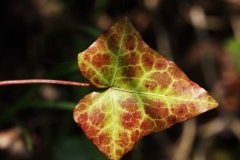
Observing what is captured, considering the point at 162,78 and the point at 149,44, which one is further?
the point at 149,44

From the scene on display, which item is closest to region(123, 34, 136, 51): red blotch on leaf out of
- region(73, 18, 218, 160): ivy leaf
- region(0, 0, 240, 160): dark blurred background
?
region(73, 18, 218, 160): ivy leaf

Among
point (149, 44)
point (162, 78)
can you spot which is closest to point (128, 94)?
point (162, 78)

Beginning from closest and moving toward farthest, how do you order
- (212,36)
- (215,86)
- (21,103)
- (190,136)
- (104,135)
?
(104,135) < (21,103) < (190,136) < (215,86) < (212,36)

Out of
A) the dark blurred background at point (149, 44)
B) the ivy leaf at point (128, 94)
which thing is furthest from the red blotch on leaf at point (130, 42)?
the dark blurred background at point (149, 44)

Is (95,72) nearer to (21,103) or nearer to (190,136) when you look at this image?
(21,103)

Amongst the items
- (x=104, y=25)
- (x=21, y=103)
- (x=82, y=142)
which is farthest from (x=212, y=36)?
(x=21, y=103)

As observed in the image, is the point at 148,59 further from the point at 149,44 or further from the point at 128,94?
the point at 149,44
